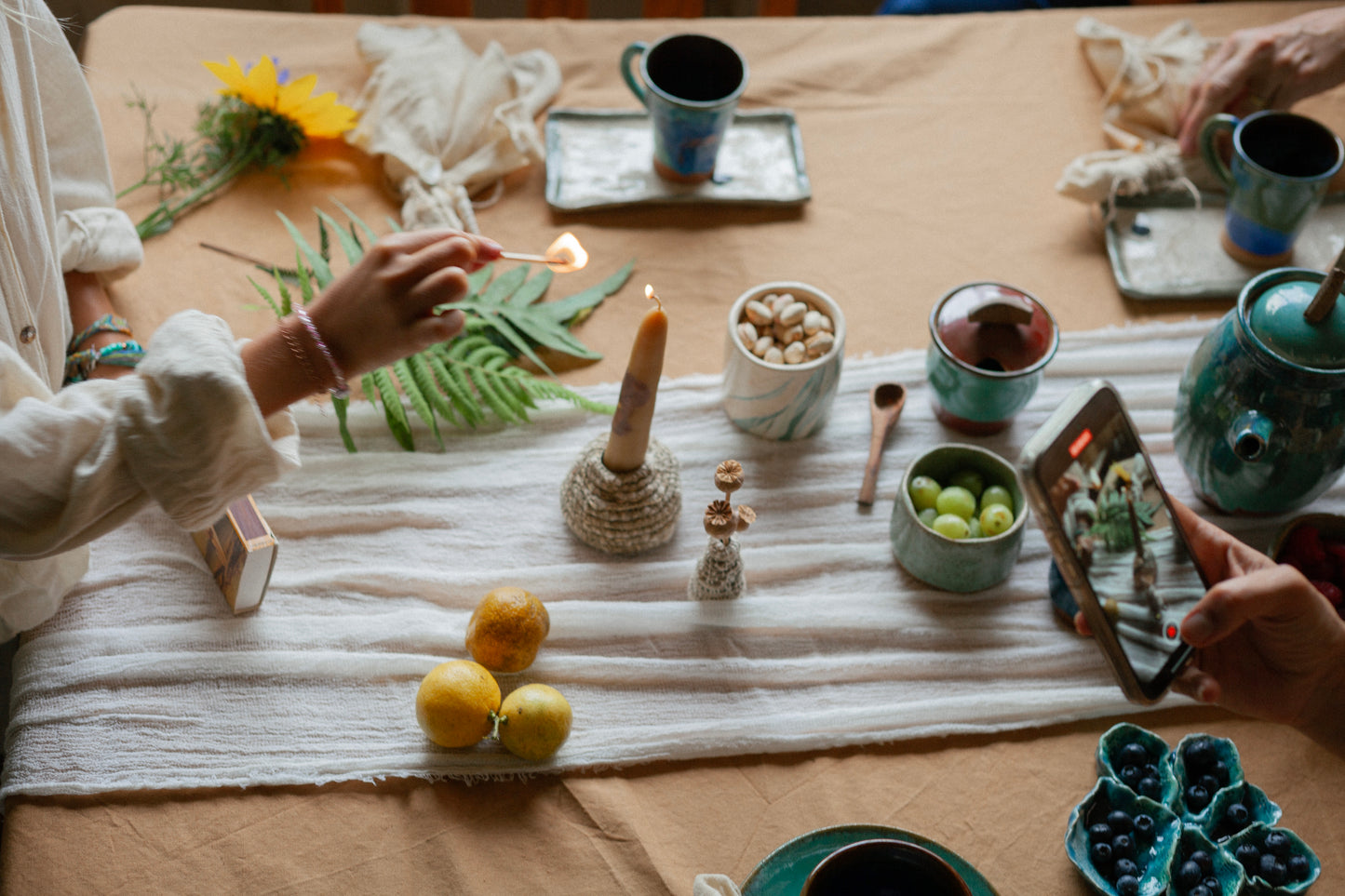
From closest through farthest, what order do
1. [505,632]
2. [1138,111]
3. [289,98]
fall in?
[505,632] → [289,98] → [1138,111]

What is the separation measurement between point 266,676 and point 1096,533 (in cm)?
76

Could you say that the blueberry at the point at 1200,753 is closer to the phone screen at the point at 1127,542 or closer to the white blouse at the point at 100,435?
the phone screen at the point at 1127,542

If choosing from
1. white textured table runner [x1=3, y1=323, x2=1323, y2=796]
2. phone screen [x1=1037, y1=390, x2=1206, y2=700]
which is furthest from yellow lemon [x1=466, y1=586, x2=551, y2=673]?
phone screen [x1=1037, y1=390, x2=1206, y2=700]

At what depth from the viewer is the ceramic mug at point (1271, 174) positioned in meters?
1.19

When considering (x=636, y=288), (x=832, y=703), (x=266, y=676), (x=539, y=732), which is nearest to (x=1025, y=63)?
(x=636, y=288)

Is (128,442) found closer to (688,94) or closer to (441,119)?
(441,119)

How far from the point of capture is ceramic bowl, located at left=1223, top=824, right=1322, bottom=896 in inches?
31.2

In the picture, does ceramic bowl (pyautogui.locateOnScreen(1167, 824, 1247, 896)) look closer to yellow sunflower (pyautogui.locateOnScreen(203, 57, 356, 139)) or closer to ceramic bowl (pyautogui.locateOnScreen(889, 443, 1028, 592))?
ceramic bowl (pyautogui.locateOnScreen(889, 443, 1028, 592))

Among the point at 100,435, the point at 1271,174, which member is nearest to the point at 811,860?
the point at 100,435

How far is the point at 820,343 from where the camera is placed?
1.05 m

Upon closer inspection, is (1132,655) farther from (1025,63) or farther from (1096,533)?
(1025,63)

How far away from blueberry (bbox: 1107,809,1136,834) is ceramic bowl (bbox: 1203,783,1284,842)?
0.19 ft

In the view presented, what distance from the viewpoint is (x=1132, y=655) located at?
873 mm

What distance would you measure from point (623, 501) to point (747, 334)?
0.79 ft
